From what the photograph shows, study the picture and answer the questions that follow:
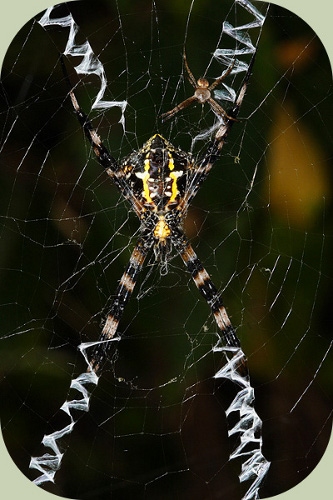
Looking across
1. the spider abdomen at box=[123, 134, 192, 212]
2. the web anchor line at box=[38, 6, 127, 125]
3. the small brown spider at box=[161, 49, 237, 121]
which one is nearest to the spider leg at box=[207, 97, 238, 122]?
the small brown spider at box=[161, 49, 237, 121]

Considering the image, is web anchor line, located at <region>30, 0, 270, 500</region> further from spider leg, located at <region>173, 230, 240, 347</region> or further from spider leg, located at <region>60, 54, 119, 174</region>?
spider leg, located at <region>60, 54, 119, 174</region>

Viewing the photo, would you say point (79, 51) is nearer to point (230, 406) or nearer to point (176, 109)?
point (176, 109)

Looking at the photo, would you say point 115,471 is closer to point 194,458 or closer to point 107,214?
point 194,458

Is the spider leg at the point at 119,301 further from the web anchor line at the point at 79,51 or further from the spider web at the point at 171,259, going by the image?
the web anchor line at the point at 79,51

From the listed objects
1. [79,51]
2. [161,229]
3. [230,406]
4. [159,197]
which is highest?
[79,51]

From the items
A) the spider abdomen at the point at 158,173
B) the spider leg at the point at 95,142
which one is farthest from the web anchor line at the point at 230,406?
the spider leg at the point at 95,142

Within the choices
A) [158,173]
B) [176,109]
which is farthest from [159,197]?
[176,109]

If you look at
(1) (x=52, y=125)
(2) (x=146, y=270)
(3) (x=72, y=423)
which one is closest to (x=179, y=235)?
(2) (x=146, y=270)

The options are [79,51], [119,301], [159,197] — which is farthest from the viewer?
[119,301]
